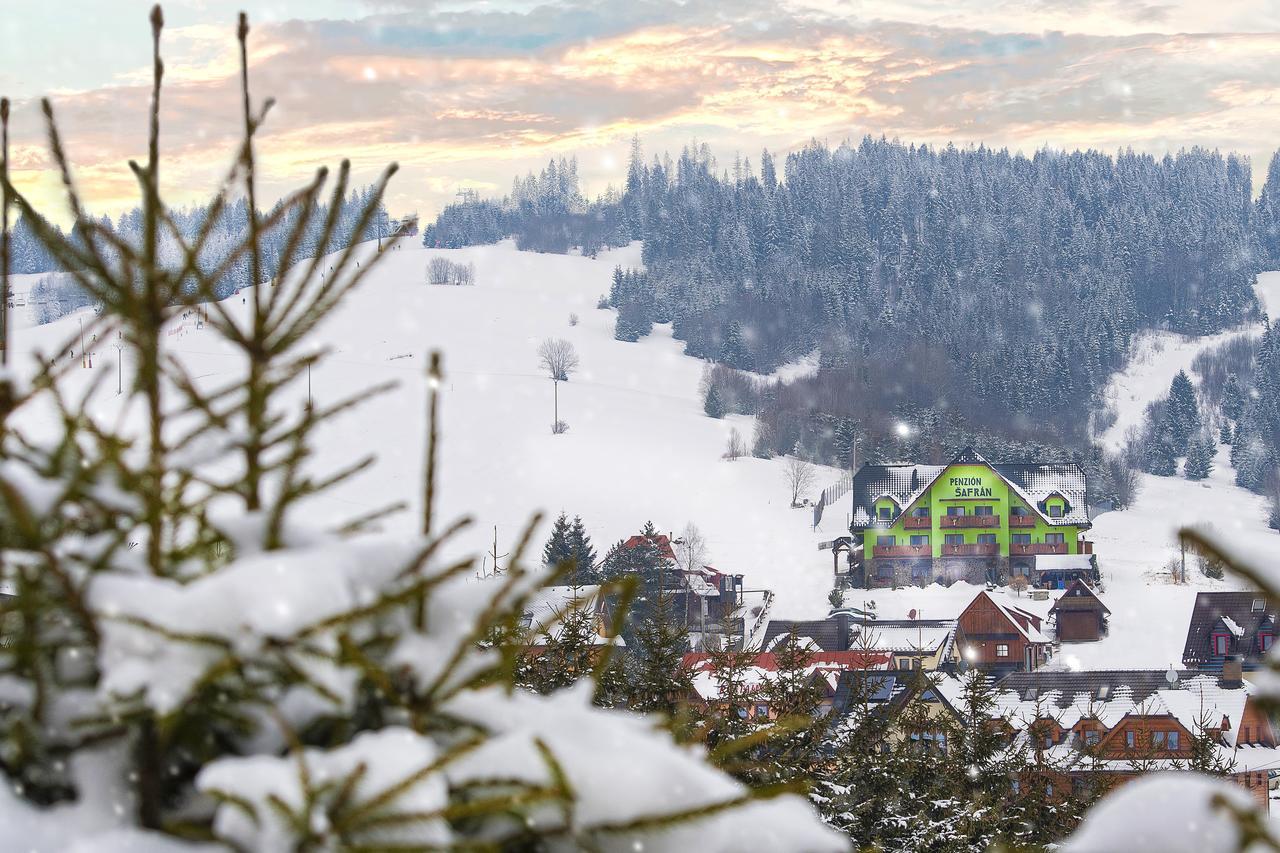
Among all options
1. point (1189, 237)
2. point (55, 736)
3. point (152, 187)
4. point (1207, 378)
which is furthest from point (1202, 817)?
point (1189, 237)

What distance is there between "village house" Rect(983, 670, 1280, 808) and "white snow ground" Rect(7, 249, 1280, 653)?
11791mm

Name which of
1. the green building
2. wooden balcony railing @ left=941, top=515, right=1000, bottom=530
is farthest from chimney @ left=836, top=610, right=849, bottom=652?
wooden balcony railing @ left=941, top=515, right=1000, bottom=530

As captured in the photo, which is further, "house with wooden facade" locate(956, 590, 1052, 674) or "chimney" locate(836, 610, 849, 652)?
"house with wooden facade" locate(956, 590, 1052, 674)

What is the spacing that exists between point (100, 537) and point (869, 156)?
6327 inches

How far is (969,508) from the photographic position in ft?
170

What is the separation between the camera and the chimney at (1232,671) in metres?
27.7

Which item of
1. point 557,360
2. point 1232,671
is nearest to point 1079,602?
point 1232,671

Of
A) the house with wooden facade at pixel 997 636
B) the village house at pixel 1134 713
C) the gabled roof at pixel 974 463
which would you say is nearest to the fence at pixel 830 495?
the gabled roof at pixel 974 463

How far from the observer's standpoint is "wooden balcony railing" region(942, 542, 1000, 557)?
51656 mm

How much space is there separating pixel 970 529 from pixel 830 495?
13506mm

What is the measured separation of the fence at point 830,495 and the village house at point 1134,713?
32.8 metres

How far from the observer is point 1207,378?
103562mm

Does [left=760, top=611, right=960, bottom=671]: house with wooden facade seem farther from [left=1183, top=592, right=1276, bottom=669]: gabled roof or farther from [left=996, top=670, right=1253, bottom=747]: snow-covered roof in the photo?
[left=1183, top=592, right=1276, bottom=669]: gabled roof

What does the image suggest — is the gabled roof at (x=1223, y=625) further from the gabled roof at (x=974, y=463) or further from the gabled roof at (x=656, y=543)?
the gabled roof at (x=656, y=543)
